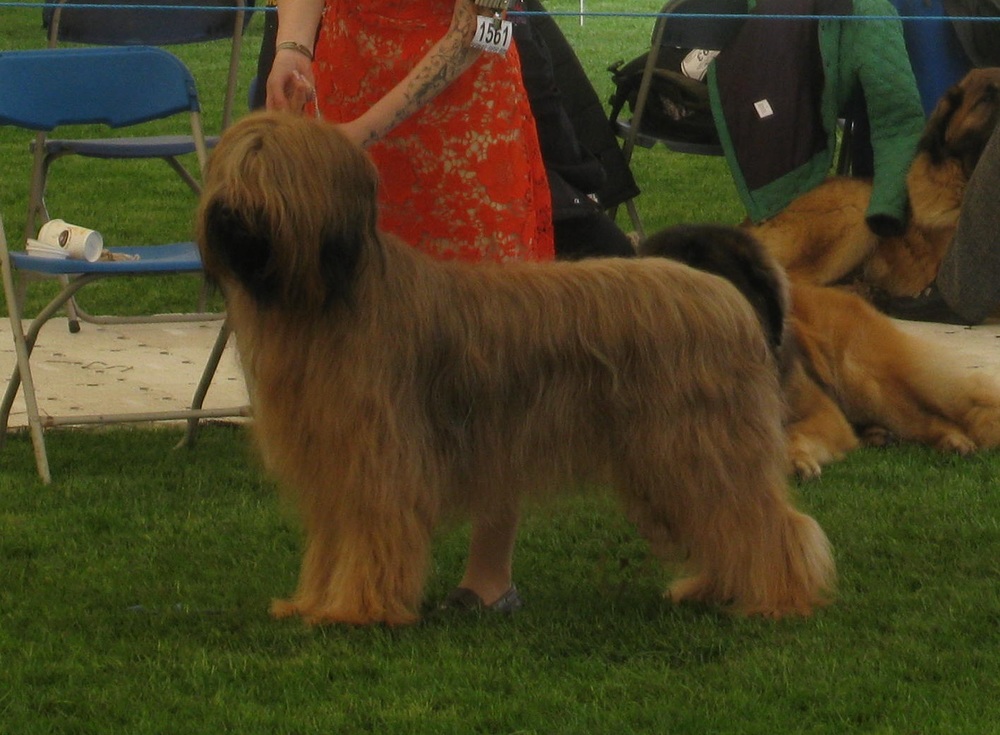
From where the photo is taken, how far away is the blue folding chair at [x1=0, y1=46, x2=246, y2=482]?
5.23 metres

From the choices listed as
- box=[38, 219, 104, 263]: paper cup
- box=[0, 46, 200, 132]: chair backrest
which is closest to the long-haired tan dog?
box=[38, 219, 104, 263]: paper cup

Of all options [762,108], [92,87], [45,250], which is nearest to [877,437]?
[762,108]

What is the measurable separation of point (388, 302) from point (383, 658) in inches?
30.2

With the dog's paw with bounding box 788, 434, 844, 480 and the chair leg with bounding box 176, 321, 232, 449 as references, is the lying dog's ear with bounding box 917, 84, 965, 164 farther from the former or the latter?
the chair leg with bounding box 176, 321, 232, 449

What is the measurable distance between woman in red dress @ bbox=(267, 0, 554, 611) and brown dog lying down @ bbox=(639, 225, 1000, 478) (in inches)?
75.8

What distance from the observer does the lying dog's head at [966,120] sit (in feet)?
23.5

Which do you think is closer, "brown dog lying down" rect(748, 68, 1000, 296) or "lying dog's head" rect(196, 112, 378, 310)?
"lying dog's head" rect(196, 112, 378, 310)

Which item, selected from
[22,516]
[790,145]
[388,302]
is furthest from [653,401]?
[790,145]

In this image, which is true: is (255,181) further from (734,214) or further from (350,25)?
(734,214)

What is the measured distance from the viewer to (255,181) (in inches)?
123

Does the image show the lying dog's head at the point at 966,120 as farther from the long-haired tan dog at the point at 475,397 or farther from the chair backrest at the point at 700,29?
the long-haired tan dog at the point at 475,397

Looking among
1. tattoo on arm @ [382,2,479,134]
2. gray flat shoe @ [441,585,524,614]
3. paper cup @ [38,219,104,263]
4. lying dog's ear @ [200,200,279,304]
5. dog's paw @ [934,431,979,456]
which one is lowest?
dog's paw @ [934,431,979,456]

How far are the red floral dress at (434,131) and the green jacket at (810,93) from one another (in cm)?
399

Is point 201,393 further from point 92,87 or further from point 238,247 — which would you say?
point 238,247
